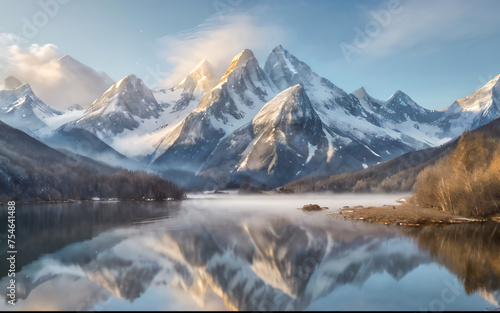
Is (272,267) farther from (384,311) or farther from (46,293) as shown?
(46,293)

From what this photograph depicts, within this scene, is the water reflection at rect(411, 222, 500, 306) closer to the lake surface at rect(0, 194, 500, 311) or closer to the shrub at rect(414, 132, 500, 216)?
the lake surface at rect(0, 194, 500, 311)

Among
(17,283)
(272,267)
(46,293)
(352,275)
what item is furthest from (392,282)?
(17,283)

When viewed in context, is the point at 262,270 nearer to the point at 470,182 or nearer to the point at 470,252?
the point at 470,252

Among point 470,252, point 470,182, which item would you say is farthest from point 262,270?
point 470,182

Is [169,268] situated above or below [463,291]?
above

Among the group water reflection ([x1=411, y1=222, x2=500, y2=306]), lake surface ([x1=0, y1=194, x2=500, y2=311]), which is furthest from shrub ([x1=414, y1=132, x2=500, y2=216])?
lake surface ([x1=0, y1=194, x2=500, y2=311])

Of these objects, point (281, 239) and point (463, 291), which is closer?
point (463, 291)

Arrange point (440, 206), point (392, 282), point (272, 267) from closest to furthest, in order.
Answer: point (392, 282) → point (272, 267) → point (440, 206)

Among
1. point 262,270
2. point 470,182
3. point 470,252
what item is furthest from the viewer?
point 470,182
